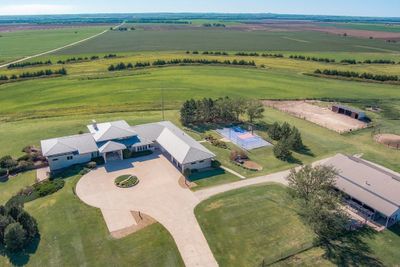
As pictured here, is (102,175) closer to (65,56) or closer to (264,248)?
(264,248)

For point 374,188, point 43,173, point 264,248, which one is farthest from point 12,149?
point 374,188

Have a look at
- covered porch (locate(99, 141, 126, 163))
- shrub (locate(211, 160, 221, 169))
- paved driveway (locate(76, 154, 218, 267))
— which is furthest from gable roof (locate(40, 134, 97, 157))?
shrub (locate(211, 160, 221, 169))

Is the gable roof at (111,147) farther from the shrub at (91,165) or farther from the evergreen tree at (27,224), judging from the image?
the evergreen tree at (27,224)

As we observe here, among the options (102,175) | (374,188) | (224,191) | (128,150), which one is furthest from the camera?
(128,150)

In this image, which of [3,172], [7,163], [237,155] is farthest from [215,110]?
[3,172]

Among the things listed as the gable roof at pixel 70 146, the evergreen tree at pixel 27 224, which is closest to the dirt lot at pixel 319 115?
the gable roof at pixel 70 146

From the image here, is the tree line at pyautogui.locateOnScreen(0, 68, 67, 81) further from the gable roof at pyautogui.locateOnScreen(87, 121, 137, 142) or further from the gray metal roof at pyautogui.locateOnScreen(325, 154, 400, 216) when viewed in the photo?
the gray metal roof at pyautogui.locateOnScreen(325, 154, 400, 216)
